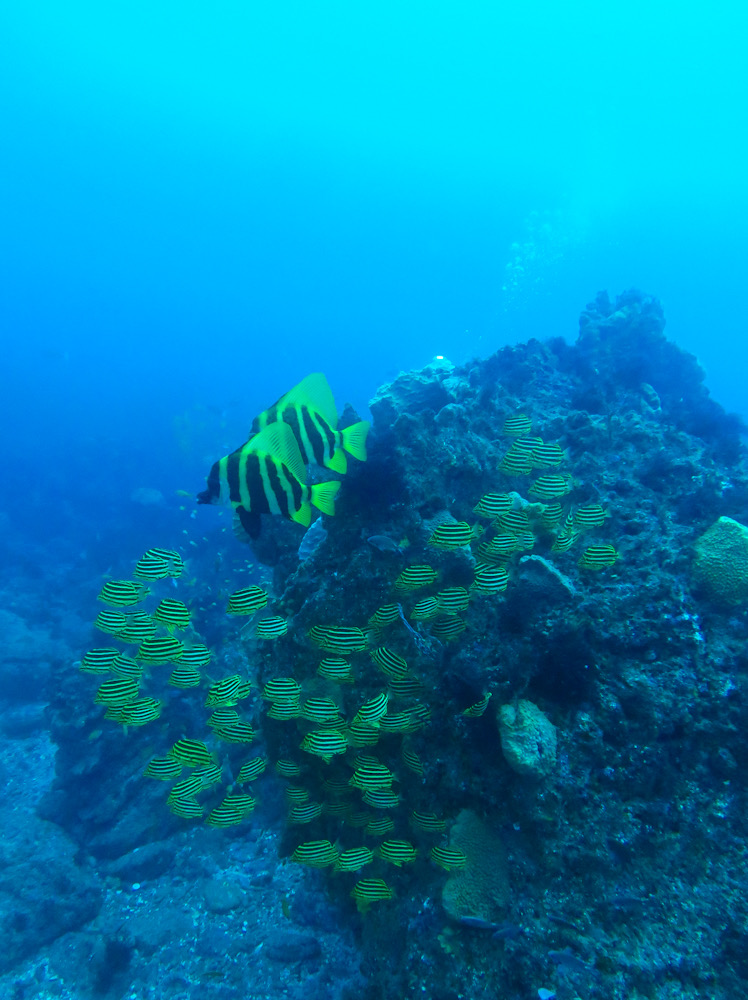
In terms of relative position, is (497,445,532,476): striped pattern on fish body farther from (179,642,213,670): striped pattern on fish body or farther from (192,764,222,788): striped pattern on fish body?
(192,764,222,788): striped pattern on fish body

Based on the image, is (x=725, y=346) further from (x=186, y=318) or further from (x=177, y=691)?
(x=177, y=691)

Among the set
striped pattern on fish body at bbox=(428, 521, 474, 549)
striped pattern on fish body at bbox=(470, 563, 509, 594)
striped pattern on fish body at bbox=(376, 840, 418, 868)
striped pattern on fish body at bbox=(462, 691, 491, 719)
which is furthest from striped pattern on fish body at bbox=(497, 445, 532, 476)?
striped pattern on fish body at bbox=(376, 840, 418, 868)

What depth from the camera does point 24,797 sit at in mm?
9883

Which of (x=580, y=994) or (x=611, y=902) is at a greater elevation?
(x=611, y=902)

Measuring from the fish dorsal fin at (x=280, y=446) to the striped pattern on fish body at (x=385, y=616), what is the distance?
2.29 m

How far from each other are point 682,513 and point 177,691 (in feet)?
31.9

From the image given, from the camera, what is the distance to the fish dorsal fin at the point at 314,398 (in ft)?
10.5

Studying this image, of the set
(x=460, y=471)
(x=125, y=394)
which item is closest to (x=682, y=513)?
(x=460, y=471)

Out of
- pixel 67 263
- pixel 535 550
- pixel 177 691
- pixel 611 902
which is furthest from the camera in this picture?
pixel 67 263

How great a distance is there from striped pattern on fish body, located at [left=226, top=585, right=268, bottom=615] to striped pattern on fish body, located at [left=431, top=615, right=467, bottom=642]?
178 centimetres

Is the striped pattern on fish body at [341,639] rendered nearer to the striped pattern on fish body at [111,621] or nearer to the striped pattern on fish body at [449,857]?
the striped pattern on fish body at [449,857]

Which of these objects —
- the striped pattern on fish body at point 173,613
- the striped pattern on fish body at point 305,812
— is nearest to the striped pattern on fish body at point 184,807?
the striped pattern on fish body at point 305,812

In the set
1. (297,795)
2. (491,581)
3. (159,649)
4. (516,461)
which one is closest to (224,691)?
(159,649)

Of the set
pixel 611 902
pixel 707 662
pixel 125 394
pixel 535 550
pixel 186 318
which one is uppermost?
pixel 186 318
